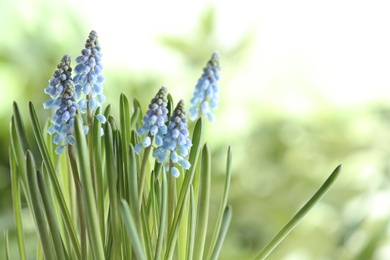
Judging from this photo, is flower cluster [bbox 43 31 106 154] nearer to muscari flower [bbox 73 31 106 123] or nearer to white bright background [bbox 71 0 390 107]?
muscari flower [bbox 73 31 106 123]

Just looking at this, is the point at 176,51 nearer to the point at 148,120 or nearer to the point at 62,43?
the point at 62,43

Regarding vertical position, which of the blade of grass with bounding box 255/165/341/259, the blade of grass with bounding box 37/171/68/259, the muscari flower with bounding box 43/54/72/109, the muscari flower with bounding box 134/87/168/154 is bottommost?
the blade of grass with bounding box 255/165/341/259

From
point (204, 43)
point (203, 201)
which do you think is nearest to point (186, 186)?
point (203, 201)

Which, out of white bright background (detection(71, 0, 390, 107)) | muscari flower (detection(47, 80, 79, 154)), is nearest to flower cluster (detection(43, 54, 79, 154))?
muscari flower (detection(47, 80, 79, 154))

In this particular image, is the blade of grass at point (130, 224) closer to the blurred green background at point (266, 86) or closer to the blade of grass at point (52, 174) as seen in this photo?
the blade of grass at point (52, 174)

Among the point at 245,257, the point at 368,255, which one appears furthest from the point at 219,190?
the point at 368,255

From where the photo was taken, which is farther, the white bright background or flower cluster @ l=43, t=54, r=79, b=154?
the white bright background
